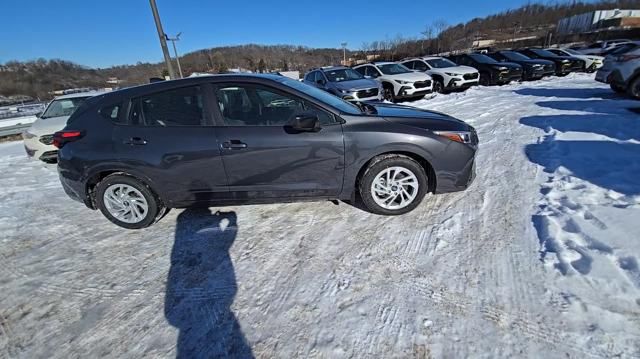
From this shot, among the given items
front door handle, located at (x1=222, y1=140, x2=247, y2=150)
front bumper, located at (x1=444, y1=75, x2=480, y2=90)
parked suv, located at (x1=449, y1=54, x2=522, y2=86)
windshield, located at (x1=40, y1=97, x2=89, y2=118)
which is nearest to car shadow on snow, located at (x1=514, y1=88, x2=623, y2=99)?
front bumper, located at (x1=444, y1=75, x2=480, y2=90)

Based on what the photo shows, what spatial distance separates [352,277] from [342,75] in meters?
9.57

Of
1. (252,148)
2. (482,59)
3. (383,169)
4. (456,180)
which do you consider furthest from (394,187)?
(482,59)

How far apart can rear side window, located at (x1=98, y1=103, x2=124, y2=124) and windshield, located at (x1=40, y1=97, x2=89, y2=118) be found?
5.38 metres

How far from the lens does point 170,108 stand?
3.19m

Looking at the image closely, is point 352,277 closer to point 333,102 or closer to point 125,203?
point 333,102

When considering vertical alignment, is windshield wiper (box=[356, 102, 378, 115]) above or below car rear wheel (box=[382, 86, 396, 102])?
above

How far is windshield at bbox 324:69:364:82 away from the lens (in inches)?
418

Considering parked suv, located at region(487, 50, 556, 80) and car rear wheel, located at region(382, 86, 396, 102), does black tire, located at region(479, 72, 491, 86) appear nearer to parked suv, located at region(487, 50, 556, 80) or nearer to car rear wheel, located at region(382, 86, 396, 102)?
parked suv, located at region(487, 50, 556, 80)

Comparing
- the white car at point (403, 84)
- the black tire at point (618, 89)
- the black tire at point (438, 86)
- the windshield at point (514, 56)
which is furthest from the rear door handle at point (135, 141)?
the windshield at point (514, 56)

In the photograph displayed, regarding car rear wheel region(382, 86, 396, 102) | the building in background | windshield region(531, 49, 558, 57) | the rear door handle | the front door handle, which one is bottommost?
car rear wheel region(382, 86, 396, 102)

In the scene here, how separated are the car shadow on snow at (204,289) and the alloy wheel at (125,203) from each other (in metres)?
0.44

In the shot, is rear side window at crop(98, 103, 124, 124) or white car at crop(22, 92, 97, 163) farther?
white car at crop(22, 92, 97, 163)

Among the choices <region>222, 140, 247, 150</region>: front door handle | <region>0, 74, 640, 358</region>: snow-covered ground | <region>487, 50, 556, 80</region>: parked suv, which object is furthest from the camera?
<region>487, 50, 556, 80</region>: parked suv

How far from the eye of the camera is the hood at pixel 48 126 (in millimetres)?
6371
